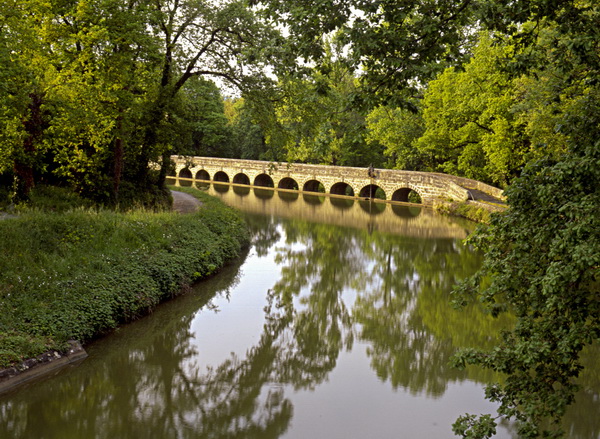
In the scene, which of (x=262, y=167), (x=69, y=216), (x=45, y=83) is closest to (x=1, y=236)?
(x=69, y=216)

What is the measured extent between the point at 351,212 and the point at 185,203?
989 centimetres

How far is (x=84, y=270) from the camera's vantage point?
34.8 ft

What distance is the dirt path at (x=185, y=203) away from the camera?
2008cm

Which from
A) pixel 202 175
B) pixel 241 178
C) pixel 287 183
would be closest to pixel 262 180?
pixel 241 178

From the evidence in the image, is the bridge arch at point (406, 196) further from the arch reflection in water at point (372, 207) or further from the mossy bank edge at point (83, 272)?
the mossy bank edge at point (83, 272)

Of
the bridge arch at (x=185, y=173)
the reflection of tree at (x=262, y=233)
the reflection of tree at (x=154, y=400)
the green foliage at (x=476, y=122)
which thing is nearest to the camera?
the reflection of tree at (x=154, y=400)

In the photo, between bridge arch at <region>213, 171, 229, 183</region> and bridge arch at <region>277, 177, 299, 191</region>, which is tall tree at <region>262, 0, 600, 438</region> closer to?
bridge arch at <region>277, 177, 299, 191</region>

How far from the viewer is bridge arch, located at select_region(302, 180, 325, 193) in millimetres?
37844

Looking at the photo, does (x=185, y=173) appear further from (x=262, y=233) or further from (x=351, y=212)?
(x=262, y=233)

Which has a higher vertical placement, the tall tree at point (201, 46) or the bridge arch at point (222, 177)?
the tall tree at point (201, 46)

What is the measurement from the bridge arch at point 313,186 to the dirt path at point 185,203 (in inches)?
481

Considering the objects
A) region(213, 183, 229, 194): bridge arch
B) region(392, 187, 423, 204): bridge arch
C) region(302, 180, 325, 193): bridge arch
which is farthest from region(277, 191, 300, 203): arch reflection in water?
region(392, 187, 423, 204): bridge arch

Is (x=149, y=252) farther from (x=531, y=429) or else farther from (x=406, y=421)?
(x=531, y=429)

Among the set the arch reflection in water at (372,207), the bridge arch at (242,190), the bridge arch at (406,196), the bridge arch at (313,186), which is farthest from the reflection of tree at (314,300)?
the bridge arch at (313,186)
